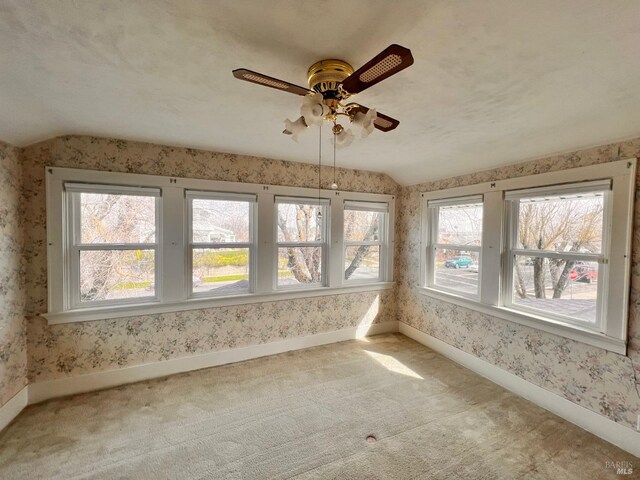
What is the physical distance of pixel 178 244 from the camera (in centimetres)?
279

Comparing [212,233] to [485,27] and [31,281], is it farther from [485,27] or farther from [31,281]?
[485,27]

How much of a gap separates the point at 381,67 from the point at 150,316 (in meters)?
2.91

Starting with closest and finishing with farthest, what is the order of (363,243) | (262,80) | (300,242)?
1. (262,80)
2. (300,242)
3. (363,243)

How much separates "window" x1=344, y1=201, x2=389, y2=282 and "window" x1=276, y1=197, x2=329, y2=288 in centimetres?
37

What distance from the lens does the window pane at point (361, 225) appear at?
3.76 m

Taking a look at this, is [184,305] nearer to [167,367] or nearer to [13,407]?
[167,367]

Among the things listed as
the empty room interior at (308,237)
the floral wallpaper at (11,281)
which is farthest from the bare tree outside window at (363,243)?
the floral wallpaper at (11,281)

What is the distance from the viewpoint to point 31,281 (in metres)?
2.34

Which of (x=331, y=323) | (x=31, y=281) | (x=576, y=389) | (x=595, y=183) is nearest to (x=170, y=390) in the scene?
(x=31, y=281)

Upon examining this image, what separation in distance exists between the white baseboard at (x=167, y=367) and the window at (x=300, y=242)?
0.72 m

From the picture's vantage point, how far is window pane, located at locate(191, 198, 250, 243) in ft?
9.64

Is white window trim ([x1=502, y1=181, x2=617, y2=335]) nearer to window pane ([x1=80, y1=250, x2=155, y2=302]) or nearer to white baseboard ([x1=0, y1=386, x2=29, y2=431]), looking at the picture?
window pane ([x1=80, y1=250, x2=155, y2=302])

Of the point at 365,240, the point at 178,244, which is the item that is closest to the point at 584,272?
the point at 365,240

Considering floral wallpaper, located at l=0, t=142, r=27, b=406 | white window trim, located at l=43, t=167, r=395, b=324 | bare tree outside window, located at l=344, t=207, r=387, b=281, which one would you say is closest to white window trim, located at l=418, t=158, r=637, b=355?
bare tree outside window, located at l=344, t=207, r=387, b=281
